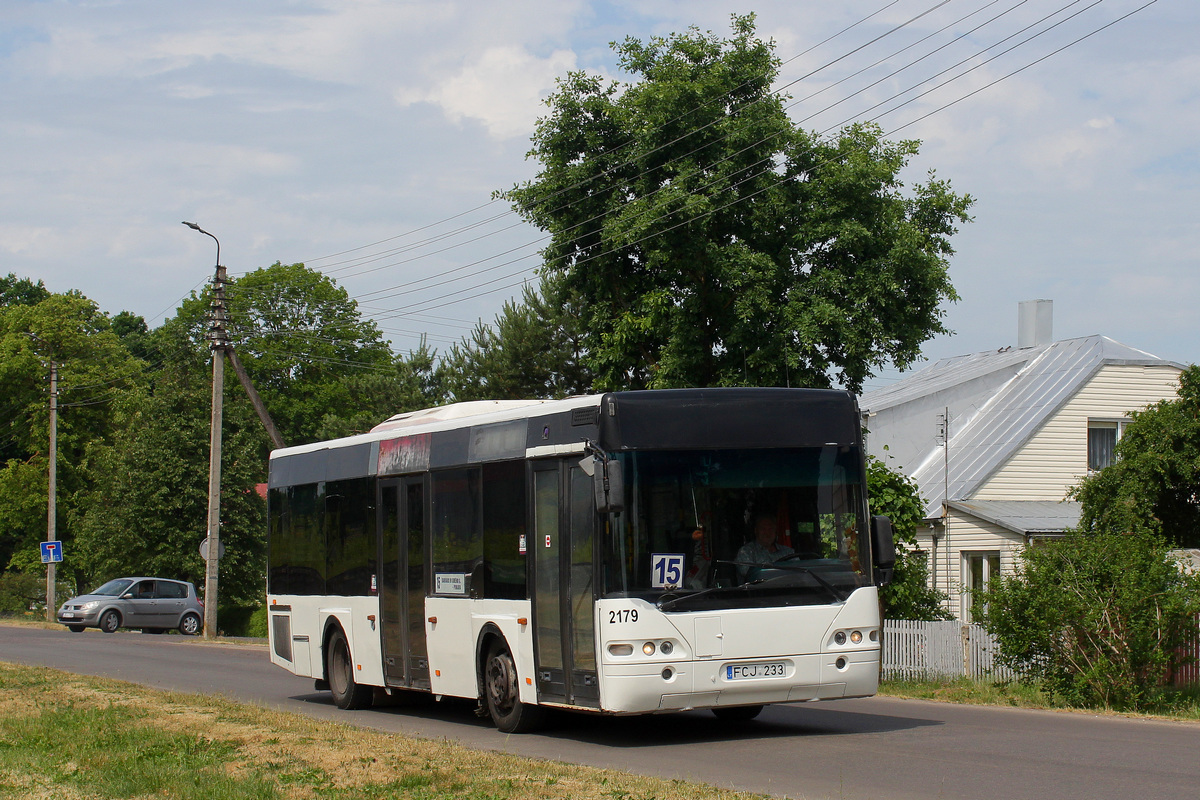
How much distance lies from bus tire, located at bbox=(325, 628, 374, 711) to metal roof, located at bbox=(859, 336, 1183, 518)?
20.2 meters

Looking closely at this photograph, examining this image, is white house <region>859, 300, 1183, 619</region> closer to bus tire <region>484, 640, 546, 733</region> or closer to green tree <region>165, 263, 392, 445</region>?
bus tire <region>484, 640, 546, 733</region>

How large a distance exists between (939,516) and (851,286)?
688cm

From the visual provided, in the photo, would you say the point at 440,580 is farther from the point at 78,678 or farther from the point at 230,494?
the point at 230,494

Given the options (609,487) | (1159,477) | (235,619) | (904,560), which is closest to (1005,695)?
(904,560)

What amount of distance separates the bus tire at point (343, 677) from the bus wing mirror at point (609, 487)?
629 cm

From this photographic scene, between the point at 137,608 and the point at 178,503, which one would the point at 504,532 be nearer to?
the point at 137,608

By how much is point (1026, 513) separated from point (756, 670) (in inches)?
950

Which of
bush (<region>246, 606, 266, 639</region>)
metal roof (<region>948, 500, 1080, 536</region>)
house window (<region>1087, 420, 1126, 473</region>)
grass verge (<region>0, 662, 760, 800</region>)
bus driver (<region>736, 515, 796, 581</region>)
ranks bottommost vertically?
bush (<region>246, 606, 266, 639</region>)

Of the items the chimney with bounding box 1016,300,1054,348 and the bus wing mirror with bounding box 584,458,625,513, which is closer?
the bus wing mirror with bounding box 584,458,625,513

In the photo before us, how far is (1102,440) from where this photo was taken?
37.8m

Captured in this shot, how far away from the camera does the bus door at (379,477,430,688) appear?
14992 mm

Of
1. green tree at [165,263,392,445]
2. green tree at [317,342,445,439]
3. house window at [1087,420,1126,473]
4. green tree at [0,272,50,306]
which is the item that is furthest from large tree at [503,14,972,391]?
green tree at [0,272,50,306]

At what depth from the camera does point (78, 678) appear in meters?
20.3

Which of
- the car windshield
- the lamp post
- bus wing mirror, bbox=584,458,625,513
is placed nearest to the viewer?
bus wing mirror, bbox=584,458,625,513
